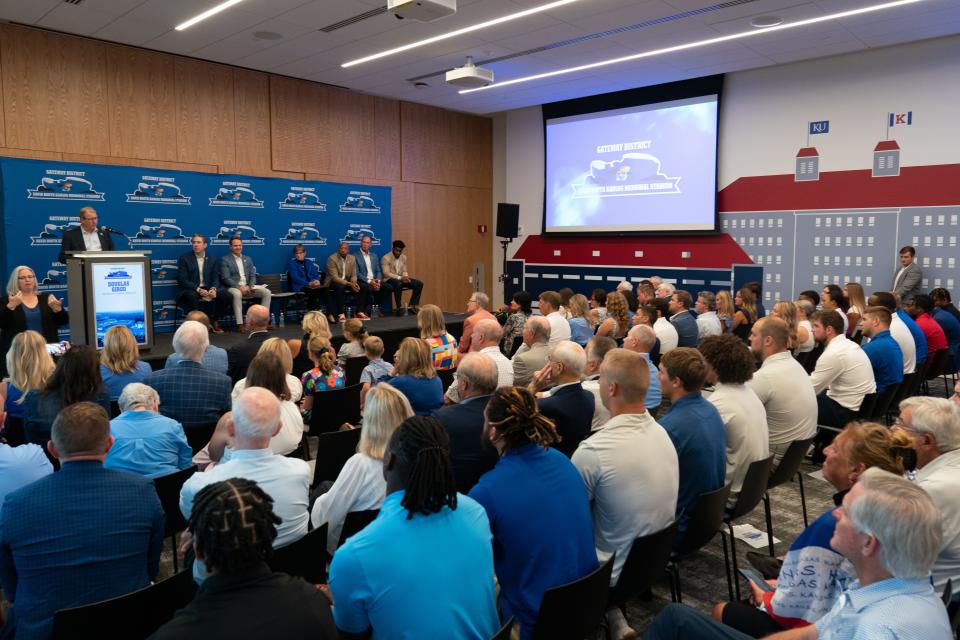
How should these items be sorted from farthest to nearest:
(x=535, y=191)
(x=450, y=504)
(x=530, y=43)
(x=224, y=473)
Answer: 1. (x=535, y=191)
2. (x=530, y=43)
3. (x=224, y=473)
4. (x=450, y=504)

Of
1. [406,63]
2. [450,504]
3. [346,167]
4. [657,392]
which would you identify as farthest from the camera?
[346,167]

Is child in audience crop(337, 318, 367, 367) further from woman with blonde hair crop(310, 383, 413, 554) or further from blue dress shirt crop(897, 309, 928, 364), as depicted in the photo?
blue dress shirt crop(897, 309, 928, 364)

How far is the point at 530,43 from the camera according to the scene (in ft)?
29.3

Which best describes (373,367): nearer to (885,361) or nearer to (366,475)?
(366,475)

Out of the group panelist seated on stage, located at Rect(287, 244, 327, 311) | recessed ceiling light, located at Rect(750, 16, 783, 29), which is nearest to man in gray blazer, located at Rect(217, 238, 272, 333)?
panelist seated on stage, located at Rect(287, 244, 327, 311)

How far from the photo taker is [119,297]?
244 inches

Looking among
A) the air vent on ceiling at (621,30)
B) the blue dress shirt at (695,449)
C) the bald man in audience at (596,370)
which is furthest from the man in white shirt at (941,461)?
the air vent on ceiling at (621,30)

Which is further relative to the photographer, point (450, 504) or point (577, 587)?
point (577, 587)

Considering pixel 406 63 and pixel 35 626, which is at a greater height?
pixel 406 63

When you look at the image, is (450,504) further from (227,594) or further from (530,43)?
(530,43)

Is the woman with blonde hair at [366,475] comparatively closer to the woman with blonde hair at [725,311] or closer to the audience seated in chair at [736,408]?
the audience seated in chair at [736,408]

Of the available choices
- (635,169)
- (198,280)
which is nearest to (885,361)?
(635,169)

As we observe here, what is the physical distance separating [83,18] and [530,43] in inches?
216

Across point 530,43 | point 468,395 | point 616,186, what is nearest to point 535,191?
point 616,186
